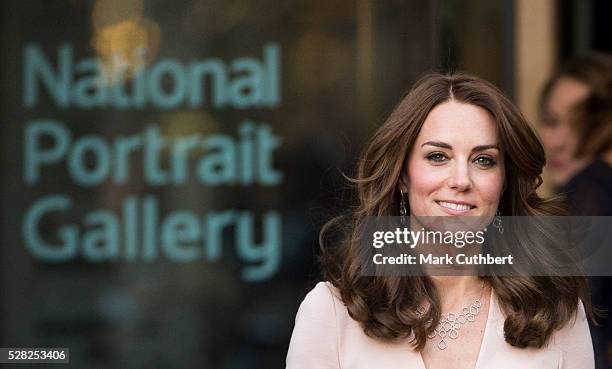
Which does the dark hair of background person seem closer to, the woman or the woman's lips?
the woman

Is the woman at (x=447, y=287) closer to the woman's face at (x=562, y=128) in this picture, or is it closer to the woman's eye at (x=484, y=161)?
the woman's eye at (x=484, y=161)

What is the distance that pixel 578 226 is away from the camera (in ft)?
11.5

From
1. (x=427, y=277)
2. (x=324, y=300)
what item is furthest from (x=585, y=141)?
(x=324, y=300)

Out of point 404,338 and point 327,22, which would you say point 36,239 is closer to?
point 327,22

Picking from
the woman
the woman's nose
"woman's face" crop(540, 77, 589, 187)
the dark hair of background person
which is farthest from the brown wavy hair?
"woman's face" crop(540, 77, 589, 187)

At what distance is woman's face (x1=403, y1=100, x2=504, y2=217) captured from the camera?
2.78 meters

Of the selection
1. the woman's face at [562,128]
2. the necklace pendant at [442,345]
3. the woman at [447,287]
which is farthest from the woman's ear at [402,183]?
the woman's face at [562,128]

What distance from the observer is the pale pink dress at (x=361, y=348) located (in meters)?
2.79

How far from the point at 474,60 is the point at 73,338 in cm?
237

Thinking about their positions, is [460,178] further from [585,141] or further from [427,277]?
A: [585,141]

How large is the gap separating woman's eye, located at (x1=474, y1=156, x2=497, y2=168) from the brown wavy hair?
0.16 ft

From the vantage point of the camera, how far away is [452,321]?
2.87 meters

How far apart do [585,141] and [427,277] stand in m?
1.66

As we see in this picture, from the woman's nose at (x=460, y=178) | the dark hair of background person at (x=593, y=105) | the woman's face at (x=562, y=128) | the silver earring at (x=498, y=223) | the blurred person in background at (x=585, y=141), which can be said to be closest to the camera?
the woman's nose at (x=460, y=178)
